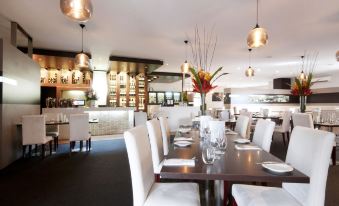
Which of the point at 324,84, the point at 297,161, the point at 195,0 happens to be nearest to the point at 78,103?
the point at 195,0

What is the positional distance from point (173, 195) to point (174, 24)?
377 cm

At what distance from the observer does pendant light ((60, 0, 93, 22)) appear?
92.0 inches

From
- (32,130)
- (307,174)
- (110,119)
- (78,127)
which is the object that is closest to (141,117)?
(110,119)

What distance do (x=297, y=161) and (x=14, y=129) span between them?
5368mm

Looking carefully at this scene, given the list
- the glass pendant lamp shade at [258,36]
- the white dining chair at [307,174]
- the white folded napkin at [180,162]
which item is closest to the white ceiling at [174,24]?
the glass pendant lamp shade at [258,36]

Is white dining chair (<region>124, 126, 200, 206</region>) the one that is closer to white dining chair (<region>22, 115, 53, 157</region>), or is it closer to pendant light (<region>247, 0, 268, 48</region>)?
pendant light (<region>247, 0, 268, 48</region>)

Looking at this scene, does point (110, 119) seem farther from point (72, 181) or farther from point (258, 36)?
point (258, 36)

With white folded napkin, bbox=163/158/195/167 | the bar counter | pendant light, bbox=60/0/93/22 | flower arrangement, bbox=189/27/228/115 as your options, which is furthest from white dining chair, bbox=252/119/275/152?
the bar counter

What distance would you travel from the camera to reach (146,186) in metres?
1.70

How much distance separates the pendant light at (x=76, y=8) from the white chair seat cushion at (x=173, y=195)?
2.08m

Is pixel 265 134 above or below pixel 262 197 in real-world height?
above

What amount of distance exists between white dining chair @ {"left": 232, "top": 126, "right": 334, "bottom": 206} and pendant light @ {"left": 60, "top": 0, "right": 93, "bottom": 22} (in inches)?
97.5

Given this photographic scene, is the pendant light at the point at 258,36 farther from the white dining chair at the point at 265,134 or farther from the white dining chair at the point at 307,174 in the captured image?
the white dining chair at the point at 307,174

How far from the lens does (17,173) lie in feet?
12.8
